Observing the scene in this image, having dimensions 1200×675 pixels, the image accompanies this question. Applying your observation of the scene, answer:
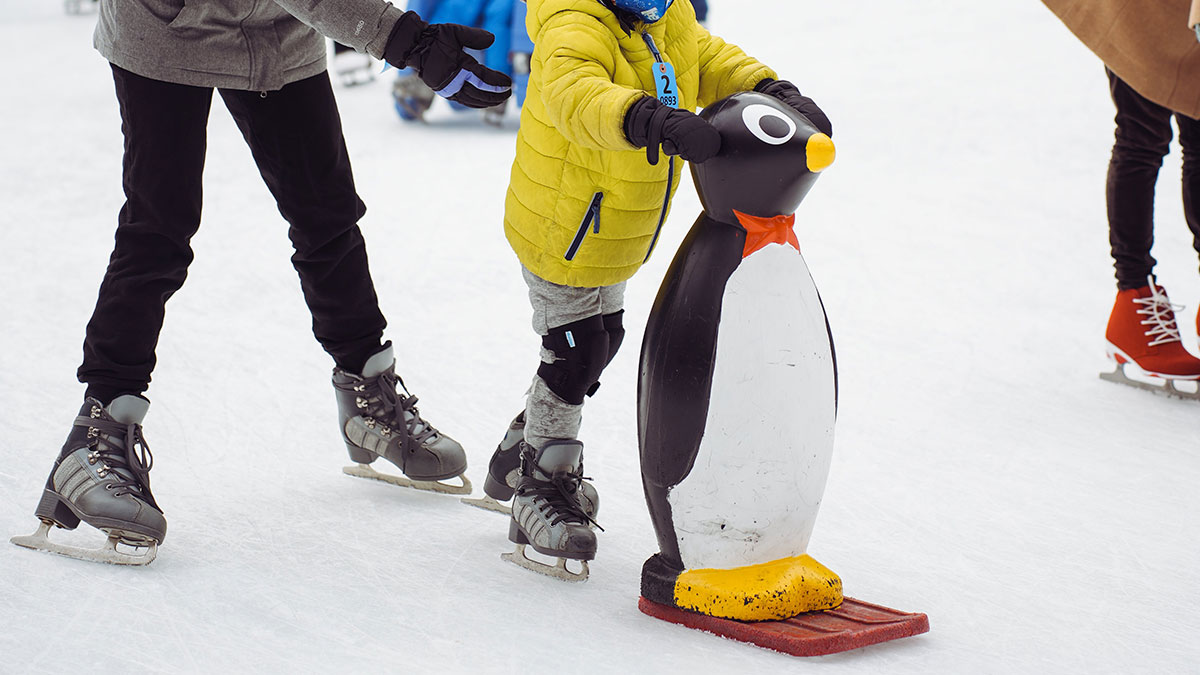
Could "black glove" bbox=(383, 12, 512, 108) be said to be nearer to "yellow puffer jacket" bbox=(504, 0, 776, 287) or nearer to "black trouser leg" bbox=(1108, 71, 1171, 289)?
"yellow puffer jacket" bbox=(504, 0, 776, 287)

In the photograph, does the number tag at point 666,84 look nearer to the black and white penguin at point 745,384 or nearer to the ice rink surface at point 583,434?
the black and white penguin at point 745,384

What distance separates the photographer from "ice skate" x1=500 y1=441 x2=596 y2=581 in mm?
1370

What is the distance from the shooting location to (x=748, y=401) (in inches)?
47.4

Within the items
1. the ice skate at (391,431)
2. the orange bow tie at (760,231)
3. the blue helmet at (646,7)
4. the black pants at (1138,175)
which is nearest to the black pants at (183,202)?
the ice skate at (391,431)

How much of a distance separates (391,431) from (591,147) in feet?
2.13

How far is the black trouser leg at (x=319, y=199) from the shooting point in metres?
1.51

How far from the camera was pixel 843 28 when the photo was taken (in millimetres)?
5867

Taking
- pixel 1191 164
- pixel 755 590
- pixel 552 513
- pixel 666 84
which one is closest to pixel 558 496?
pixel 552 513

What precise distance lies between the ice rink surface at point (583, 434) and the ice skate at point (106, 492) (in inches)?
1.5

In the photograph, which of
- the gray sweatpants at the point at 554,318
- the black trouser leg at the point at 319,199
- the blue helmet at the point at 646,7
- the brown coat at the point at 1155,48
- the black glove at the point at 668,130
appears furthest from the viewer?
the brown coat at the point at 1155,48

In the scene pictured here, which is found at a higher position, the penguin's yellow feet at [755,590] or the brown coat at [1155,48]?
the brown coat at [1155,48]

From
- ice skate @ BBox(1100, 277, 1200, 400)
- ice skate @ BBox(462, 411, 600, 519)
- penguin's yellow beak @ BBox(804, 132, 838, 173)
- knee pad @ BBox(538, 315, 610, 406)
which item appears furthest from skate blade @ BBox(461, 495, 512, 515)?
ice skate @ BBox(1100, 277, 1200, 400)

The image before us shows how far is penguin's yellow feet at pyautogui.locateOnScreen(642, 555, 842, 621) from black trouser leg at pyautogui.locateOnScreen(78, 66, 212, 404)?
2.23ft

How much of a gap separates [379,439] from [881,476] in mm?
736
